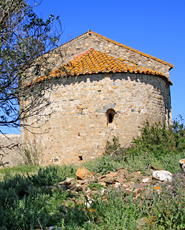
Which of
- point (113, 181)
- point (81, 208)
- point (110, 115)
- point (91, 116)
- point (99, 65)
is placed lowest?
point (81, 208)

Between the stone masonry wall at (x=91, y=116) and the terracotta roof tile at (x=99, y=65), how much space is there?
0.90 ft

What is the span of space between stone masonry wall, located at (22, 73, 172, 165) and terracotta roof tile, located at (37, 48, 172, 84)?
0.27 m

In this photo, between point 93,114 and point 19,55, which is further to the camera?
point 93,114

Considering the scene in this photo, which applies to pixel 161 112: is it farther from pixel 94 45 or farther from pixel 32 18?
pixel 32 18

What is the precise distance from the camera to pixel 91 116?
37.9ft

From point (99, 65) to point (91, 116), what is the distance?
2.52m

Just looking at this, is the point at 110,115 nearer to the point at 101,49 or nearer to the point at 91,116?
the point at 91,116

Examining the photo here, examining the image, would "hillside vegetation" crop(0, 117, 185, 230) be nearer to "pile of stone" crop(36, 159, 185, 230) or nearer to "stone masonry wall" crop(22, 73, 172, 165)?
"pile of stone" crop(36, 159, 185, 230)

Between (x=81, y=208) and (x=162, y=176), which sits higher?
(x=162, y=176)

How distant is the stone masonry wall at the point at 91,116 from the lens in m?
11.4

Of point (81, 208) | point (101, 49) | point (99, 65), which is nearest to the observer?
point (81, 208)

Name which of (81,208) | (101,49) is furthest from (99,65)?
(81,208)

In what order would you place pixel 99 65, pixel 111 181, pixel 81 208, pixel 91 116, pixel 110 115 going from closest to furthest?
1. pixel 81 208
2. pixel 111 181
3. pixel 91 116
4. pixel 110 115
5. pixel 99 65

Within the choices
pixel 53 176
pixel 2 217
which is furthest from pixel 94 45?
pixel 2 217
